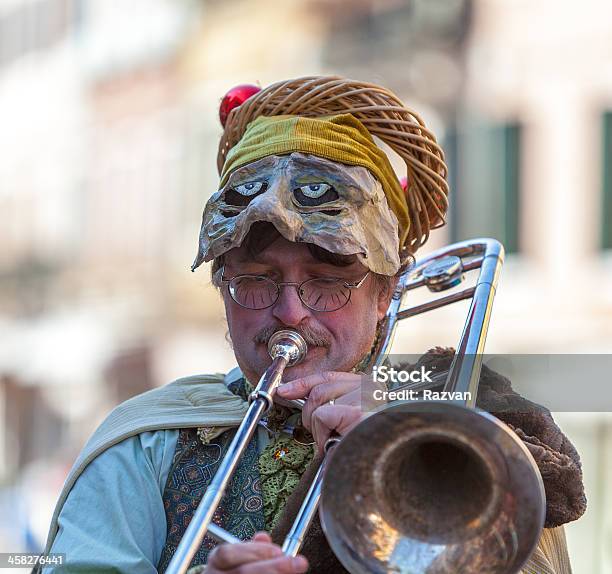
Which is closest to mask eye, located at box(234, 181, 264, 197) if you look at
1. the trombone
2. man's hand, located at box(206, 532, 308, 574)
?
the trombone

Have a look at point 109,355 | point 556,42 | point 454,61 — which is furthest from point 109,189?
point 556,42

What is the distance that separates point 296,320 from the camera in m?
2.98

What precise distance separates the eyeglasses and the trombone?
0.47 m

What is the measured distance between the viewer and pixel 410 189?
340 centimetres

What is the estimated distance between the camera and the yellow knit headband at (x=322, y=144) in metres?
3.14

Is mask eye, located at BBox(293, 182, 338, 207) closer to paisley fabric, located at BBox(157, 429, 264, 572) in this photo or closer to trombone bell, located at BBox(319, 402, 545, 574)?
paisley fabric, located at BBox(157, 429, 264, 572)

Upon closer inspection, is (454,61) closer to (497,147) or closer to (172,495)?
(497,147)

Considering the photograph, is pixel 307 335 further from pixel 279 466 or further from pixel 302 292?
pixel 279 466

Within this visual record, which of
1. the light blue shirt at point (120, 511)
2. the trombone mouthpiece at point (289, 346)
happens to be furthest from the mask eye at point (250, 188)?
the light blue shirt at point (120, 511)

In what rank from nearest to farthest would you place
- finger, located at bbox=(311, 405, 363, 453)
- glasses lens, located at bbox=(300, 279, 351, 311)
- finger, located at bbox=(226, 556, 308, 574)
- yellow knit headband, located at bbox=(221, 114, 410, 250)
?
1. finger, located at bbox=(226, 556, 308, 574)
2. finger, located at bbox=(311, 405, 363, 453)
3. glasses lens, located at bbox=(300, 279, 351, 311)
4. yellow knit headband, located at bbox=(221, 114, 410, 250)

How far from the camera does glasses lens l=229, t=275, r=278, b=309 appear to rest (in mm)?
3041

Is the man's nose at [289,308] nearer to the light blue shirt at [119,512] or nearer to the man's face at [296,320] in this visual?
the man's face at [296,320]

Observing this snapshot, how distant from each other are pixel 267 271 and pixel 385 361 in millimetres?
375

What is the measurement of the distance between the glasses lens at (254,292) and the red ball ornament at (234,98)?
0.64m
